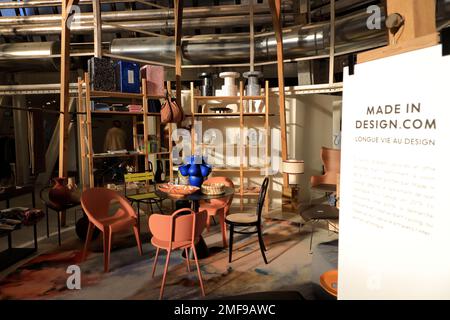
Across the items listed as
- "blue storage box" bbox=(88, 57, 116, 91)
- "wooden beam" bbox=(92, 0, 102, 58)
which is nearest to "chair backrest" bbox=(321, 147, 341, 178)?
"blue storage box" bbox=(88, 57, 116, 91)

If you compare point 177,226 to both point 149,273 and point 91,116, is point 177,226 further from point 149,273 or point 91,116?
point 91,116

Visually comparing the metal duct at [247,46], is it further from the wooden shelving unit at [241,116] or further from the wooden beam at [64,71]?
the wooden beam at [64,71]

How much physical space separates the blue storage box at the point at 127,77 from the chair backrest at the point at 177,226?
2.59 metres

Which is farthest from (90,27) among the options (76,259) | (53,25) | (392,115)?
(392,115)

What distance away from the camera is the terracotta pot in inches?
161

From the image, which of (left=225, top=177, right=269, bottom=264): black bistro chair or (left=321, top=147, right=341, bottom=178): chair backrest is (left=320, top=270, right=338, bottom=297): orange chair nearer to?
(left=225, top=177, right=269, bottom=264): black bistro chair

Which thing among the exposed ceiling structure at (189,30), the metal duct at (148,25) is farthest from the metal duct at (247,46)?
the metal duct at (148,25)

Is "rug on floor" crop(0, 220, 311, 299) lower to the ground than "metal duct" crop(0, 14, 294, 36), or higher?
lower

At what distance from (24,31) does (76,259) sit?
16.1 feet

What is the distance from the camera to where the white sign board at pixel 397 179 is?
100 centimetres

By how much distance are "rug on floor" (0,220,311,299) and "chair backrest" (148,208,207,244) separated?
50 centimetres

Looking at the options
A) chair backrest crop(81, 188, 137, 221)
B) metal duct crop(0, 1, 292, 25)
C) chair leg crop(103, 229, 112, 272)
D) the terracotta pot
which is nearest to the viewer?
chair leg crop(103, 229, 112, 272)

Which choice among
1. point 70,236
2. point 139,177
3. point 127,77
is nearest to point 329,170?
point 139,177

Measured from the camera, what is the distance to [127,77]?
183 inches
